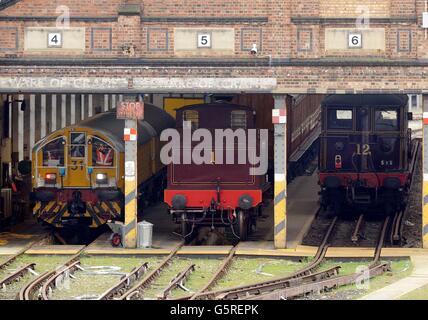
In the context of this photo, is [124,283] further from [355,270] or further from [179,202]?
[179,202]

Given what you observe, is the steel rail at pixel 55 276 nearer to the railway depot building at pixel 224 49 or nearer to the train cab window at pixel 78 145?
the train cab window at pixel 78 145

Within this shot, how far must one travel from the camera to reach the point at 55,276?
20797mm

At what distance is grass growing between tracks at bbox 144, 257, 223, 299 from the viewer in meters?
20.0

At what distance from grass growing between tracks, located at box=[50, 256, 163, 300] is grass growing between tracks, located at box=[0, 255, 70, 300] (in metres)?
0.56

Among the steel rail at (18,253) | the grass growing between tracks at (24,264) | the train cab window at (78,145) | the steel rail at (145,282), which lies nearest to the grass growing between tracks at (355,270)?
the steel rail at (145,282)

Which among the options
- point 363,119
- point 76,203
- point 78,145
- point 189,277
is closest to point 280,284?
point 189,277

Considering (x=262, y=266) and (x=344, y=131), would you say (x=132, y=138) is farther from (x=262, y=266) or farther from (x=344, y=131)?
(x=344, y=131)

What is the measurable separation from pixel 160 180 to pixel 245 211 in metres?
7.86

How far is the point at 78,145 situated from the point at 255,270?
6449mm

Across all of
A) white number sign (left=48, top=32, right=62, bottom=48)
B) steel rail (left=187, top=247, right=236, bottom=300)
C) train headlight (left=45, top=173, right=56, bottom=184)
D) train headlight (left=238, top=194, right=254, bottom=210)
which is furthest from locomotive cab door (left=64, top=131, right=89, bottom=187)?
steel rail (left=187, top=247, right=236, bottom=300)

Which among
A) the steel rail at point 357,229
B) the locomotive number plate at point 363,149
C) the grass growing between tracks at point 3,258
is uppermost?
the locomotive number plate at point 363,149

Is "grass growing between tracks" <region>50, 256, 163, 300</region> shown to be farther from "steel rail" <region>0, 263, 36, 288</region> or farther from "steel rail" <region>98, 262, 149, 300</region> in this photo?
"steel rail" <region>0, 263, 36, 288</region>

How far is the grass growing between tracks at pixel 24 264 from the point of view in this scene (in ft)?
66.5

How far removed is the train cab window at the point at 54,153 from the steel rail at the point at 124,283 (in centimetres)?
529
